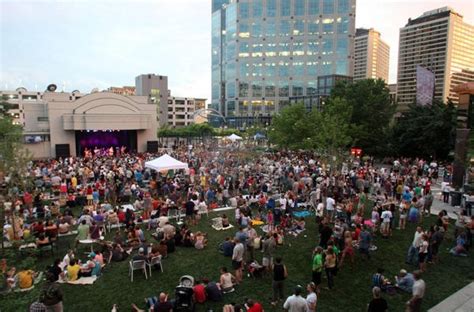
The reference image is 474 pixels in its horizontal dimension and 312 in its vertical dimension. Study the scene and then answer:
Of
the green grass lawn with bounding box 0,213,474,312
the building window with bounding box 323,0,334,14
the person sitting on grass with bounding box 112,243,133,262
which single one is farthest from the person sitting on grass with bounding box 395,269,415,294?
the building window with bounding box 323,0,334,14

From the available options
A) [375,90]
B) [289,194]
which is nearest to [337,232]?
[289,194]

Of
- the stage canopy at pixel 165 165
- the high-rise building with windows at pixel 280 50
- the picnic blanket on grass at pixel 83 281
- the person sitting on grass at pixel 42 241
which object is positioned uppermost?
the high-rise building with windows at pixel 280 50

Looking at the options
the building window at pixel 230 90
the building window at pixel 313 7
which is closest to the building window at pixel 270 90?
the building window at pixel 230 90

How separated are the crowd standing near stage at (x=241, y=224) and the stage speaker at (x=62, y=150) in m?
15.5

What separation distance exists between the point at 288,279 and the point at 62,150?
3698 cm

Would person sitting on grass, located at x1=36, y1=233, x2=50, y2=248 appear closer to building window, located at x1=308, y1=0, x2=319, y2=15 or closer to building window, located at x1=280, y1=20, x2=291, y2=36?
building window, located at x1=280, y1=20, x2=291, y2=36

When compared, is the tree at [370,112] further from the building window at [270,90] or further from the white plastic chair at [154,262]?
the building window at [270,90]

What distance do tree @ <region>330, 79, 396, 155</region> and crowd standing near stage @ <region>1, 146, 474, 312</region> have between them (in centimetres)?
1622

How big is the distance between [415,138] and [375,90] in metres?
10.5

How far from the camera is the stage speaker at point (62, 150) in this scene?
38.6 meters

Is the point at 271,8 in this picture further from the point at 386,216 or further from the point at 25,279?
the point at 25,279

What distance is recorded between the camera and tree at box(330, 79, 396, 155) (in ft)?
129

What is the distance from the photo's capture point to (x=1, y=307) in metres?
5.36

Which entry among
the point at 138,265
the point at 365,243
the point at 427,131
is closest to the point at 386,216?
the point at 365,243
